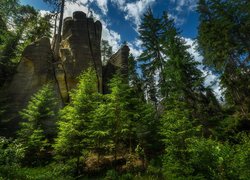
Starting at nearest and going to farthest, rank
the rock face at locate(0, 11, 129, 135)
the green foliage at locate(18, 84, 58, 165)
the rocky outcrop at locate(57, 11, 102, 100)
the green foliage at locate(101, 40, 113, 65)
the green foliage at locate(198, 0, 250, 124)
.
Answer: the green foliage at locate(18, 84, 58, 165), the green foliage at locate(198, 0, 250, 124), the rock face at locate(0, 11, 129, 135), the rocky outcrop at locate(57, 11, 102, 100), the green foliage at locate(101, 40, 113, 65)

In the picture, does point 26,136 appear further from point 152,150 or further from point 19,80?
point 152,150

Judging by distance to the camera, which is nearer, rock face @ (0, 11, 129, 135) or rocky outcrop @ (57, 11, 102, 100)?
rock face @ (0, 11, 129, 135)

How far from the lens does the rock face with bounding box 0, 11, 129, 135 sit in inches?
1024

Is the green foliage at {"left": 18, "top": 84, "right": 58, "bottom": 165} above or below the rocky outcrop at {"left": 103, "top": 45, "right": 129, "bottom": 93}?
below

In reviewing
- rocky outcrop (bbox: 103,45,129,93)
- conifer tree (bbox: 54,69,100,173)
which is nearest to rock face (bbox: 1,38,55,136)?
rocky outcrop (bbox: 103,45,129,93)

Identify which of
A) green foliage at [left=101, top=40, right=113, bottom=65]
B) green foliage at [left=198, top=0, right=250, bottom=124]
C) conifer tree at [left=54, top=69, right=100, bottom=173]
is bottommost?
conifer tree at [left=54, top=69, right=100, bottom=173]

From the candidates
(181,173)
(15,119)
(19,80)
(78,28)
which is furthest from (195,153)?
(78,28)

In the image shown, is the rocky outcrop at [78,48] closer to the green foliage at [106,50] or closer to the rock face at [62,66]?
the rock face at [62,66]

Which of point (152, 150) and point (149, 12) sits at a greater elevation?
point (149, 12)

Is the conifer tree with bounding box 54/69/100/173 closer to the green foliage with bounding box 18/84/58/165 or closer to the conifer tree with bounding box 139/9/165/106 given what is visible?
the green foliage with bounding box 18/84/58/165

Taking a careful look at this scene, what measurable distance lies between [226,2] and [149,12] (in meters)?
12.5

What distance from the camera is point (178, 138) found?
50.5 feet

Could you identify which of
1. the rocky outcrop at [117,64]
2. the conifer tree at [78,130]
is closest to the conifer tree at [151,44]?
the rocky outcrop at [117,64]

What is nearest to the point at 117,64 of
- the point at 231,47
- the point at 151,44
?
the point at 151,44
